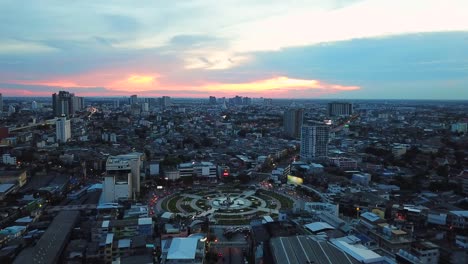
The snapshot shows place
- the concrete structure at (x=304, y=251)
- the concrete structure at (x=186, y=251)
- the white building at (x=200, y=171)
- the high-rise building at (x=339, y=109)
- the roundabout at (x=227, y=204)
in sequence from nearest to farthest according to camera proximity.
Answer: the concrete structure at (x=304, y=251) < the concrete structure at (x=186, y=251) < the roundabout at (x=227, y=204) < the white building at (x=200, y=171) < the high-rise building at (x=339, y=109)

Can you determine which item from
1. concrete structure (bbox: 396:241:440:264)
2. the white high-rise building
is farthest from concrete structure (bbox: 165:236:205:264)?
the white high-rise building

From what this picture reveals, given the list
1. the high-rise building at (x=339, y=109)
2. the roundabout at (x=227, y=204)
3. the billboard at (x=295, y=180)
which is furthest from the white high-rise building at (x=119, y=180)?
the high-rise building at (x=339, y=109)

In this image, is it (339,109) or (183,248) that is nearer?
(183,248)

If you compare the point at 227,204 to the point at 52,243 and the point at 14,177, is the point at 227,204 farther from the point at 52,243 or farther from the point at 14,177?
the point at 14,177

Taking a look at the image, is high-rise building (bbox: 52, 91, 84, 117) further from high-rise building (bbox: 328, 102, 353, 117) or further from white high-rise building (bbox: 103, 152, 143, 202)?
white high-rise building (bbox: 103, 152, 143, 202)

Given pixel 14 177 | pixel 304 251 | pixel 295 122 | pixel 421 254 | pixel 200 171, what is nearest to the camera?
pixel 304 251

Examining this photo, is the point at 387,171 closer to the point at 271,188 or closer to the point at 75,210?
the point at 271,188

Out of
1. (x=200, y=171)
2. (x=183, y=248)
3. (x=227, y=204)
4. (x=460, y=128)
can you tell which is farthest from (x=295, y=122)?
(x=183, y=248)

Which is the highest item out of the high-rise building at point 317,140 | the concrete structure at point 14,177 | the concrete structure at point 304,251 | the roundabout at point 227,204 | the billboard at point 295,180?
the high-rise building at point 317,140

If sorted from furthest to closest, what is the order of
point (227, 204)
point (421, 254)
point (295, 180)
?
point (295, 180) → point (227, 204) → point (421, 254)

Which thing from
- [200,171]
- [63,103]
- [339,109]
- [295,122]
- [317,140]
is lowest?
[200,171]

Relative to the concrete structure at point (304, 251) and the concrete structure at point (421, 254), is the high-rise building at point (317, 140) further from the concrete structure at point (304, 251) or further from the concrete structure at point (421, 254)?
the concrete structure at point (304, 251)
